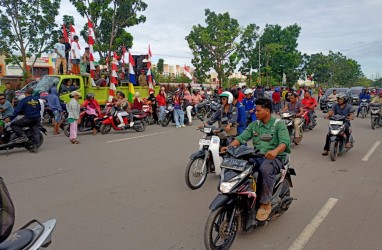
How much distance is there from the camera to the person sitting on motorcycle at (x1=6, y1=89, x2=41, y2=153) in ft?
27.4

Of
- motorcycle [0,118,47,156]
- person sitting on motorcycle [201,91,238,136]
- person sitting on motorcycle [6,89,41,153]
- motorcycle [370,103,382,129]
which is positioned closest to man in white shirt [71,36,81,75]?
person sitting on motorcycle [6,89,41,153]

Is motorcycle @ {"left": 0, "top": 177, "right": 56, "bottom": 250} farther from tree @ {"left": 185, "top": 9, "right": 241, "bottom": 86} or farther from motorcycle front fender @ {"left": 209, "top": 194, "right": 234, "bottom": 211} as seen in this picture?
tree @ {"left": 185, "top": 9, "right": 241, "bottom": 86}

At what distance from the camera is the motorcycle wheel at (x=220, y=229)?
10.5ft

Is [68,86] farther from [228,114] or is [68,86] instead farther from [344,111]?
[344,111]

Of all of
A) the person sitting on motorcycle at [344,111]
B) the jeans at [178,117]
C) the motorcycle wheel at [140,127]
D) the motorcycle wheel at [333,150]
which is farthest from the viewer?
the jeans at [178,117]

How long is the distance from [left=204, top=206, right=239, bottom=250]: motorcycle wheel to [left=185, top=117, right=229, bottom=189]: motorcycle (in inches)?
80.6

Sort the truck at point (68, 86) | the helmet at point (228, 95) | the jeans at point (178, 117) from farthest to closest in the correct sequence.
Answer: the jeans at point (178, 117) → the truck at point (68, 86) → the helmet at point (228, 95)

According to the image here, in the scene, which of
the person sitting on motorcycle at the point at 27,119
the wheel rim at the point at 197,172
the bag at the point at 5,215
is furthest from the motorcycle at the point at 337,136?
the person sitting on motorcycle at the point at 27,119

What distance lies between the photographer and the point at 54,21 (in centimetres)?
2288

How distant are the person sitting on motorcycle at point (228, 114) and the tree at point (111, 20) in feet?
53.9

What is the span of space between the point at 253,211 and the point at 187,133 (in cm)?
858

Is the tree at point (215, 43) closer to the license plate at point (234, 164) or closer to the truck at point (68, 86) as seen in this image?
the truck at point (68, 86)

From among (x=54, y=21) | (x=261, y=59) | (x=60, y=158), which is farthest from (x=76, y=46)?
(x=261, y=59)

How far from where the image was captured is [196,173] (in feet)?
18.8
